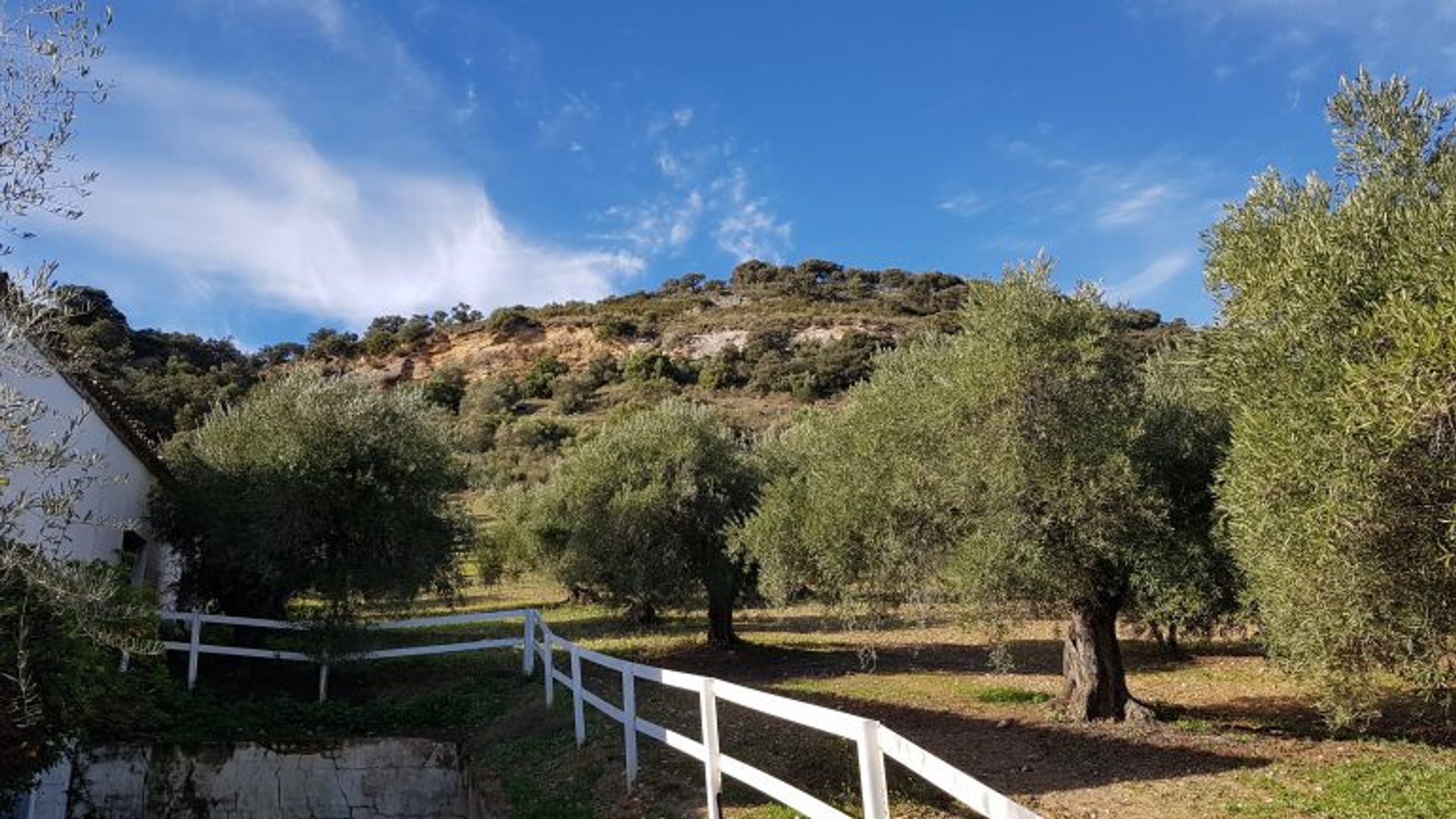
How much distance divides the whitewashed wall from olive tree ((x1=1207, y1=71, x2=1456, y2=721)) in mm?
13789

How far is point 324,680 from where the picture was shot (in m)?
14.9

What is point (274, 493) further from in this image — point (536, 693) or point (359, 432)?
point (536, 693)

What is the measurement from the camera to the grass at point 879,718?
30.3ft

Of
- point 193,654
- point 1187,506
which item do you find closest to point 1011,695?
point 1187,506

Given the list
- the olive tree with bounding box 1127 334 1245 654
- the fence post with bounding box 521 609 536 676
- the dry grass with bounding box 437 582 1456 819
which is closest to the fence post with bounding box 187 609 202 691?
the fence post with bounding box 521 609 536 676

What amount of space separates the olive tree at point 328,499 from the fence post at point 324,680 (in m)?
0.93

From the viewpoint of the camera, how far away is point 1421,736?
12328 millimetres

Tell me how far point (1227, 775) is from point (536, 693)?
31.3 ft

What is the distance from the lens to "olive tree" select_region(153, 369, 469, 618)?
51.9ft

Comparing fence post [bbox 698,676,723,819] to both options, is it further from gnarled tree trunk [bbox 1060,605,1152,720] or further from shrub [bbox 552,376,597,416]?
shrub [bbox 552,376,597,416]

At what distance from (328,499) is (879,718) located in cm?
1004

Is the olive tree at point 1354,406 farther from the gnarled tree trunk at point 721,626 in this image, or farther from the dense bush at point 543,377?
the dense bush at point 543,377

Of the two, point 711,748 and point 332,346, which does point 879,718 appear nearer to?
point 711,748

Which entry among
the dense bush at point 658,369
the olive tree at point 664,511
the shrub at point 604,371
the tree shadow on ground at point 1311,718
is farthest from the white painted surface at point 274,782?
the shrub at point 604,371
